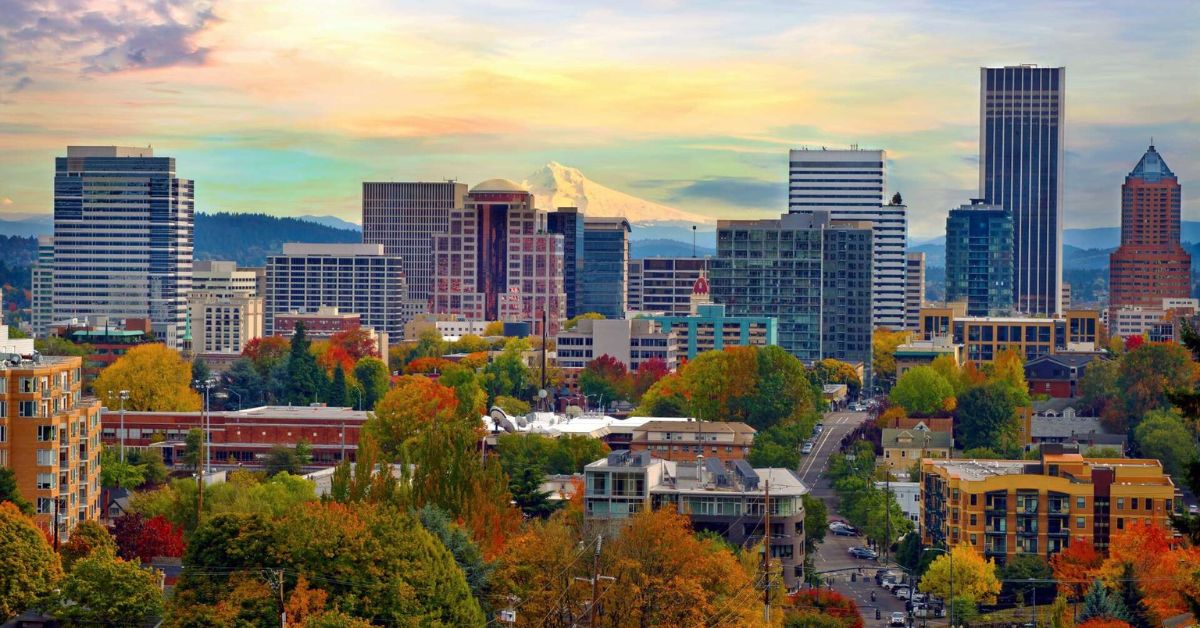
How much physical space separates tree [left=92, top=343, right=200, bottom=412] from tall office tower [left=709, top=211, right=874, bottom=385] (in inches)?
2743

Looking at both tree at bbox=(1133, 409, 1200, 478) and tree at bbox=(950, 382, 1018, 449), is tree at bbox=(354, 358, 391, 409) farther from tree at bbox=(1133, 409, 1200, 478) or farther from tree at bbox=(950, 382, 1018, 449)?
tree at bbox=(1133, 409, 1200, 478)

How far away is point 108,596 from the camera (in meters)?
52.5

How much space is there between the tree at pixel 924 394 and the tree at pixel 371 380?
3275cm

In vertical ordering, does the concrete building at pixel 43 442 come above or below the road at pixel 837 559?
above

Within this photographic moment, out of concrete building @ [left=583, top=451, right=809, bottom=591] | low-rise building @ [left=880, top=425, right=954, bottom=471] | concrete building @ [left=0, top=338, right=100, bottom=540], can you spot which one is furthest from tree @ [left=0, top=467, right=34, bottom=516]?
low-rise building @ [left=880, top=425, right=954, bottom=471]

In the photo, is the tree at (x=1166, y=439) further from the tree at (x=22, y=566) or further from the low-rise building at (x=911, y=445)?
the tree at (x=22, y=566)

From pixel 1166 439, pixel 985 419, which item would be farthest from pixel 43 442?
pixel 985 419

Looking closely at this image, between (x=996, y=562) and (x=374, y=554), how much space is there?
118 ft

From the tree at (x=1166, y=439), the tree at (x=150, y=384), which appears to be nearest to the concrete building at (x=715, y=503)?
the tree at (x=1166, y=439)

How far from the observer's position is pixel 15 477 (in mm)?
70312

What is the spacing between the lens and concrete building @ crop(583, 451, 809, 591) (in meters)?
75.7

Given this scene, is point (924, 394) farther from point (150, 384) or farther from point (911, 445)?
point (150, 384)

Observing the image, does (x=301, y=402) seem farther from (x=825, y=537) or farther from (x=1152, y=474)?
(x=1152, y=474)

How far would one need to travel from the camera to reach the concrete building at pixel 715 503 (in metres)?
75.7
